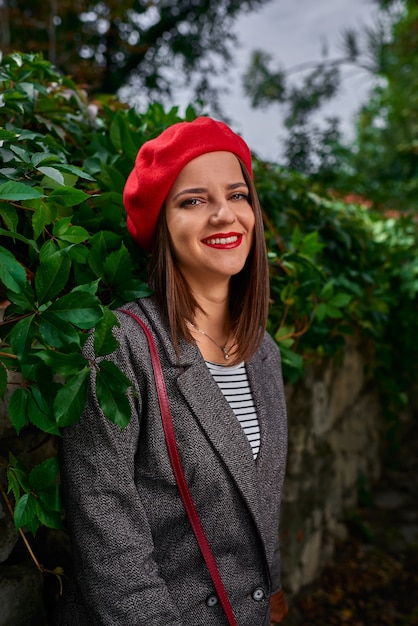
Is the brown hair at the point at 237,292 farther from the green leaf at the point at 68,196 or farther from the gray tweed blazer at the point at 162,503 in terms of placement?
the green leaf at the point at 68,196

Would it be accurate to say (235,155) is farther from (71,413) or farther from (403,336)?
(403,336)

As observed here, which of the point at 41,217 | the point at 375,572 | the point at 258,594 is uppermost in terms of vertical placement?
the point at 41,217

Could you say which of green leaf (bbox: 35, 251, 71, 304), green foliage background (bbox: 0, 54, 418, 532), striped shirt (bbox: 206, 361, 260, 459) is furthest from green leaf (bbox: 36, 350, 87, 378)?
striped shirt (bbox: 206, 361, 260, 459)

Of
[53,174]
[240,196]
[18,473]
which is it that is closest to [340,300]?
[240,196]

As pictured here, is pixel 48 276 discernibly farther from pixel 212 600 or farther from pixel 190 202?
pixel 212 600

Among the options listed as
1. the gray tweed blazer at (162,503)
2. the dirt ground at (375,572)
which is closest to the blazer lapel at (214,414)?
the gray tweed blazer at (162,503)

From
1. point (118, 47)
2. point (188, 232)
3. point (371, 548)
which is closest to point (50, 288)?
point (188, 232)

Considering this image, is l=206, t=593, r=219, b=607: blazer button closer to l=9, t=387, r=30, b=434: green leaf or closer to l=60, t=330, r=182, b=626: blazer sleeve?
l=60, t=330, r=182, b=626: blazer sleeve

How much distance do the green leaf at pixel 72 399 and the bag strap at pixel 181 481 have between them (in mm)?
210

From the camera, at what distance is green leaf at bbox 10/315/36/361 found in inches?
37.3

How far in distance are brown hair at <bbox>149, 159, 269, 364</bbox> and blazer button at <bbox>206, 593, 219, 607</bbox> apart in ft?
1.75

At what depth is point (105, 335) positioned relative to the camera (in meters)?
0.99

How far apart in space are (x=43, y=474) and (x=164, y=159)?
0.73m

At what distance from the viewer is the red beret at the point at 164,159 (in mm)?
1256
